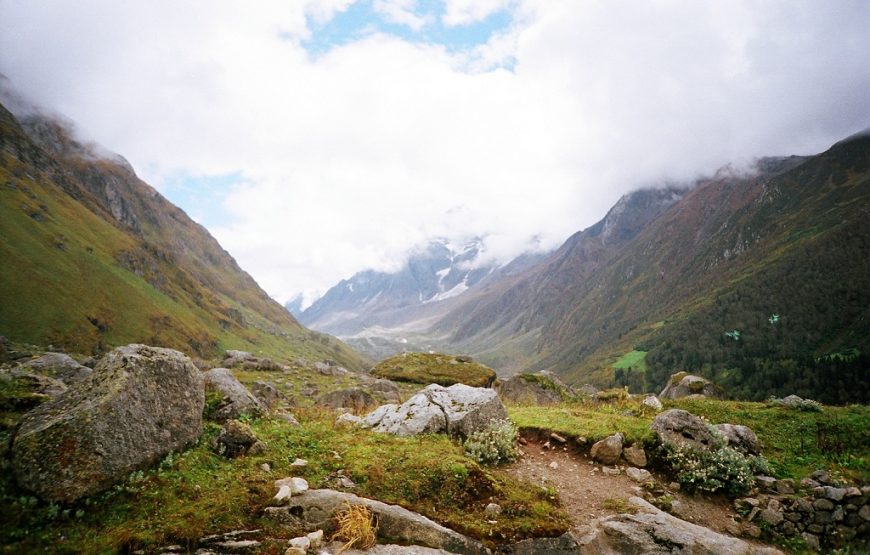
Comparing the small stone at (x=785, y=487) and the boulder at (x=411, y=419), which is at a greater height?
the boulder at (x=411, y=419)

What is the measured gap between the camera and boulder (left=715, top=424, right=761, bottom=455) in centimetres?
1581

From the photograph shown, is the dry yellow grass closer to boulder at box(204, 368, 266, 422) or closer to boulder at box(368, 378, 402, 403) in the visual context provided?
boulder at box(204, 368, 266, 422)

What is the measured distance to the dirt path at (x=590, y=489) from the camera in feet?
40.8

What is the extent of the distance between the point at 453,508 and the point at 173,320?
136053 mm

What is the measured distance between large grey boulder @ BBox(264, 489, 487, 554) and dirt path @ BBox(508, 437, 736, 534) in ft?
13.4

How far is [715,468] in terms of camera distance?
551 inches

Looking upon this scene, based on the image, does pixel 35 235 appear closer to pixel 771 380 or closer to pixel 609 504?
pixel 609 504

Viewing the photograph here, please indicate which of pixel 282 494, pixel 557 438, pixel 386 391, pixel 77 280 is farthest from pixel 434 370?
pixel 77 280

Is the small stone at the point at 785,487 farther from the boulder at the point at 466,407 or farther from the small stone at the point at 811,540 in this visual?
the boulder at the point at 466,407

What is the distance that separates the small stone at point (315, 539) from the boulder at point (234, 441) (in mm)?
4728

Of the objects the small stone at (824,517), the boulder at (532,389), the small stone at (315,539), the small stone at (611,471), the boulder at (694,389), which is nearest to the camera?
the small stone at (315,539)

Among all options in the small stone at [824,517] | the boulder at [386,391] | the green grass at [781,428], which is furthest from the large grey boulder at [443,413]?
the boulder at [386,391]

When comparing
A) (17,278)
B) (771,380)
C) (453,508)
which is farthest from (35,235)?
(771,380)

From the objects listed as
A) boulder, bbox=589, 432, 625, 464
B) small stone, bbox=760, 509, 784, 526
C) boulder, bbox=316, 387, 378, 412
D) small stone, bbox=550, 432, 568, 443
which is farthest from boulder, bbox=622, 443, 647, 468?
boulder, bbox=316, 387, 378, 412
